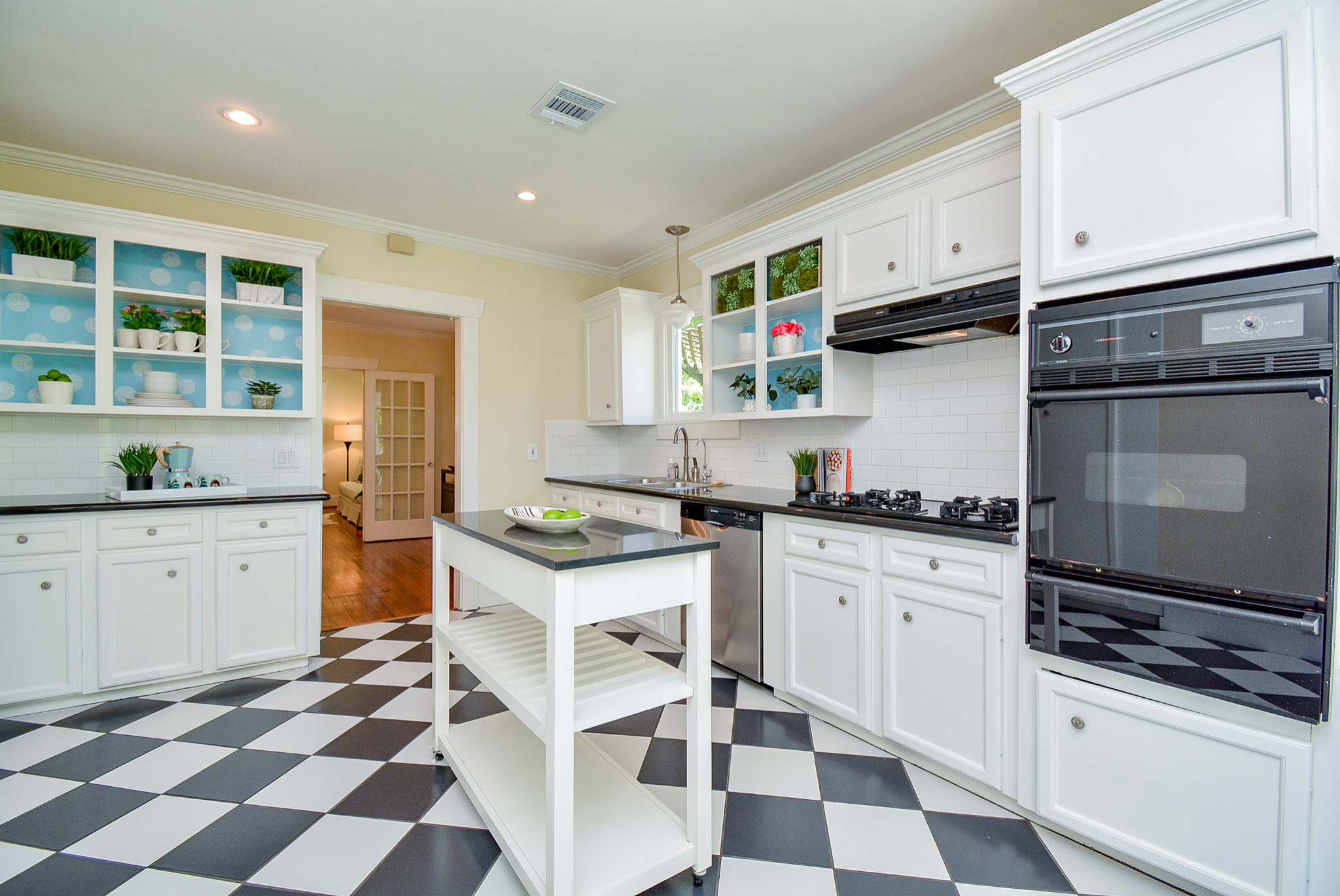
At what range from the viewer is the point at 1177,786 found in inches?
61.5

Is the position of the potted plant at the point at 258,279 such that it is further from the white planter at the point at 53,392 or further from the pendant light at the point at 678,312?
the pendant light at the point at 678,312

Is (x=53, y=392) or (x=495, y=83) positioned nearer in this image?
(x=495, y=83)

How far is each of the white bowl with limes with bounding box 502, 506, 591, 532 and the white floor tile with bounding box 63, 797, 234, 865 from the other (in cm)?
131

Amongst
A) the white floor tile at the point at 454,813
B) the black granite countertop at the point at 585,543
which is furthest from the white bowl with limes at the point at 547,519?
the white floor tile at the point at 454,813

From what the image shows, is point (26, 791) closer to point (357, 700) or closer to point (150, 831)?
point (150, 831)

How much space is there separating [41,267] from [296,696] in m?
2.35

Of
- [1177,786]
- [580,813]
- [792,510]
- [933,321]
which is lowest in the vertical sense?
[580,813]

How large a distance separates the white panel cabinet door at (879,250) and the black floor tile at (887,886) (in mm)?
2025

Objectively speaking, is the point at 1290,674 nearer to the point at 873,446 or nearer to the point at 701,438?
the point at 873,446

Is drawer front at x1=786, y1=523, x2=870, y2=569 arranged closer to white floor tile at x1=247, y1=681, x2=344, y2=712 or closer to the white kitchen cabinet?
the white kitchen cabinet

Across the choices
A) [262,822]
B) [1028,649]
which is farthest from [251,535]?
[1028,649]

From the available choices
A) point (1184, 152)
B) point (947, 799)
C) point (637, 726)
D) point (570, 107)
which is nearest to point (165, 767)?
point (637, 726)

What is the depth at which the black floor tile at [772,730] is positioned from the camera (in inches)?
95.5

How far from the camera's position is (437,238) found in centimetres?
420
